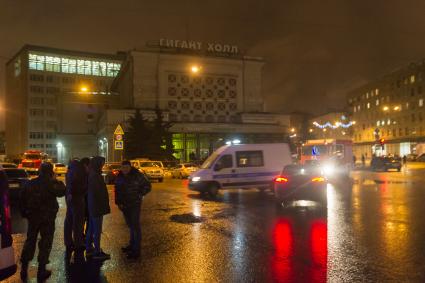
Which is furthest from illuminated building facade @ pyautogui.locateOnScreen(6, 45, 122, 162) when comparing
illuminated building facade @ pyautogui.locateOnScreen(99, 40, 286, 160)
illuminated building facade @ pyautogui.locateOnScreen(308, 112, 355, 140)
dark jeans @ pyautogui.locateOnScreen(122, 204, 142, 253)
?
dark jeans @ pyautogui.locateOnScreen(122, 204, 142, 253)

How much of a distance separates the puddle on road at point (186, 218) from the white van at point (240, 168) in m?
6.01

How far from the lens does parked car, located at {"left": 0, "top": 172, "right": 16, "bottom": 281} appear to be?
462cm

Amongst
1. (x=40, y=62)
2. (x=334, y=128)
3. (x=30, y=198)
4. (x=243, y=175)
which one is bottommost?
(x=243, y=175)

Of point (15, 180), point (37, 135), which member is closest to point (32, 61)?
point (37, 135)

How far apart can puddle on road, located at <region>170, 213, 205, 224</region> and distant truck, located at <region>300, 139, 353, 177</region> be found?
21949 mm

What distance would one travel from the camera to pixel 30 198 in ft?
21.9

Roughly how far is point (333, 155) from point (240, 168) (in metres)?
18.4

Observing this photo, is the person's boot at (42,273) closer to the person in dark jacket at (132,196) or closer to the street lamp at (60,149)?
the person in dark jacket at (132,196)

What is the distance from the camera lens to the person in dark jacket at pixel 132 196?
7.89 metres

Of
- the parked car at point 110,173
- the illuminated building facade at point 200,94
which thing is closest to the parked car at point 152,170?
the parked car at point 110,173

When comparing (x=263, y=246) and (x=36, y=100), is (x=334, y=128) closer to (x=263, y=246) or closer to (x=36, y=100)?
(x=36, y=100)

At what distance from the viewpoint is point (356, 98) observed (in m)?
108

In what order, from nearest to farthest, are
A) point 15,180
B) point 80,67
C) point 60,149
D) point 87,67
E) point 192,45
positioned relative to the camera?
point 15,180
point 192,45
point 60,149
point 80,67
point 87,67

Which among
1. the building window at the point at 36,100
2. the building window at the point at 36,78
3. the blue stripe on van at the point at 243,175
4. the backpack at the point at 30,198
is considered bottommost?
the blue stripe on van at the point at 243,175
